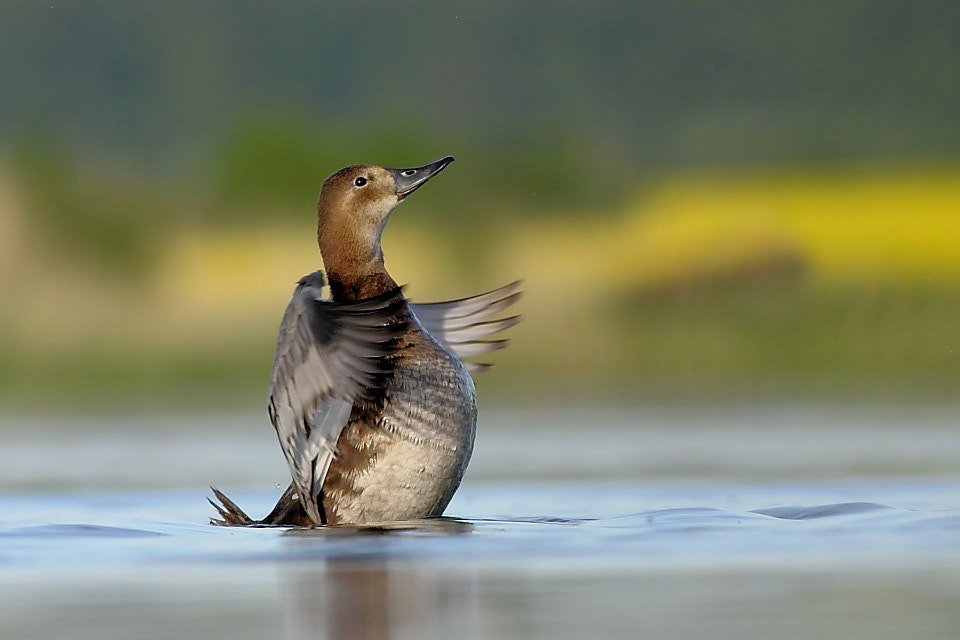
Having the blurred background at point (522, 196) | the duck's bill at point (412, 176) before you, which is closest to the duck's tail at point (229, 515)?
the duck's bill at point (412, 176)

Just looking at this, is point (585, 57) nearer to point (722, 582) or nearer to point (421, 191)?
point (421, 191)

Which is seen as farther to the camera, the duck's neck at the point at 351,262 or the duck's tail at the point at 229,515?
the duck's neck at the point at 351,262

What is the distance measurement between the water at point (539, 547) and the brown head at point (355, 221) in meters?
0.99

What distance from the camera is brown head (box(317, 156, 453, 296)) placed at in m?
7.16

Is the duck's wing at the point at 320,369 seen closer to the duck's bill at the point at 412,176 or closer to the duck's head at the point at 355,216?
the duck's head at the point at 355,216

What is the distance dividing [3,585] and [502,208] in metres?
18.9

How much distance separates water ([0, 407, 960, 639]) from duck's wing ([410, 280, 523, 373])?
0.62m

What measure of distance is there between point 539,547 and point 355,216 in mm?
1947

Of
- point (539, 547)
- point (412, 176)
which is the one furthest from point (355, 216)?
point (539, 547)

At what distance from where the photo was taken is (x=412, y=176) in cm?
748

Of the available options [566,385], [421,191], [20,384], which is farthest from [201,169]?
[566,385]

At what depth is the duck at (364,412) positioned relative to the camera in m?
6.51

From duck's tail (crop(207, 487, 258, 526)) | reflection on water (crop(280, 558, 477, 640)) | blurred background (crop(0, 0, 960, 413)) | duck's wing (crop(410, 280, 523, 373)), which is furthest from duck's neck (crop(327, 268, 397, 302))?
blurred background (crop(0, 0, 960, 413))

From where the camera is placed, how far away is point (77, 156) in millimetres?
25672
